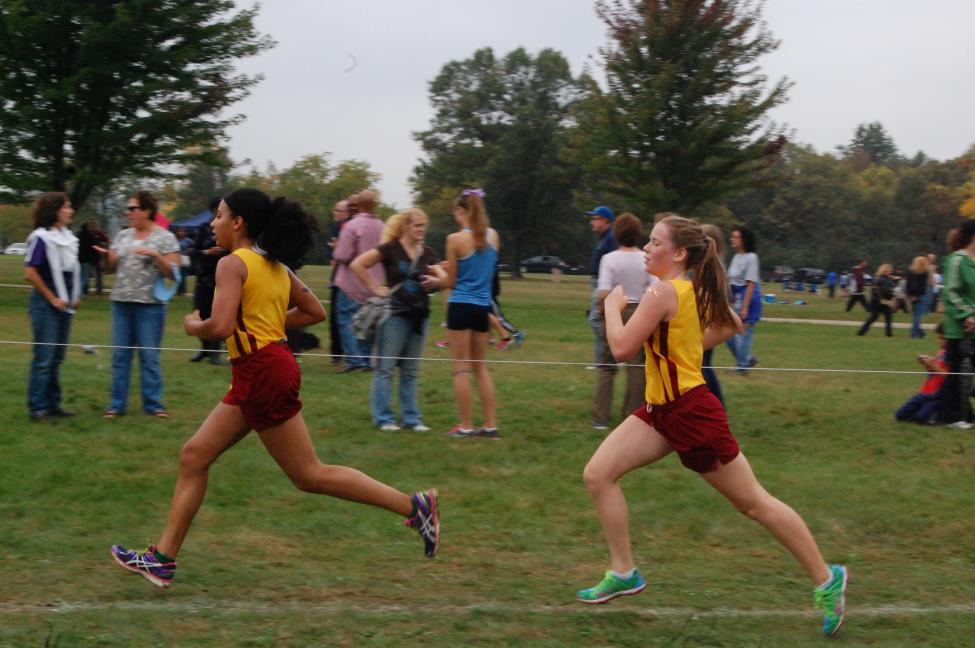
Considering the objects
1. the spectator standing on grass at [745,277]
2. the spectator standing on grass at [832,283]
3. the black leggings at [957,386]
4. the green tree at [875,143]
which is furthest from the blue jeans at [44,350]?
the green tree at [875,143]

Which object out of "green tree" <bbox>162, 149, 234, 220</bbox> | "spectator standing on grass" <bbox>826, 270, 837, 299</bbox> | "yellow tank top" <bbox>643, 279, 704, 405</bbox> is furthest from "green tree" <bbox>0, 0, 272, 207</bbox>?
"green tree" <bbox>162, 149, 234, 220</bbox>

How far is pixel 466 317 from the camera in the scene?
8945 mm

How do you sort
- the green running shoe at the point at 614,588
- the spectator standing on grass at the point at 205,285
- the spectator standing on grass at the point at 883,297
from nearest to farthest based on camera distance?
the green running shoe at the point at 614,588 < the spectator standing on grass at the point at 205,285 < the spectator standing on grass at the point at 883,297

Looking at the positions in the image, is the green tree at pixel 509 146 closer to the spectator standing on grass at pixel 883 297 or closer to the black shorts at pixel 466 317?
the spectator standing on grass at pixel 883 297

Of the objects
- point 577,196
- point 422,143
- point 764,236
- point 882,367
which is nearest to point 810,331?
point 882,367

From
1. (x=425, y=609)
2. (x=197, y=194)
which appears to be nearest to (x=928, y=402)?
(x=425, y=609)

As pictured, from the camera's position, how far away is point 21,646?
4.33 metres

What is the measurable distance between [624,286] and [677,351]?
4.19m

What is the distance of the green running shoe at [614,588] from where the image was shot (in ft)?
16.6

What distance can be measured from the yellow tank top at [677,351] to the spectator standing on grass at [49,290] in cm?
571

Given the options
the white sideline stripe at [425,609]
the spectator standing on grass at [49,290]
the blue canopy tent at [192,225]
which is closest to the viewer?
the white sideline stripe at [425,609]

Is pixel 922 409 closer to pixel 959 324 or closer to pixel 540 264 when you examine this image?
pixel 959 324

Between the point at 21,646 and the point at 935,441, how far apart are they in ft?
25.0

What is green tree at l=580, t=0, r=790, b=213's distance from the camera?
2986 cm
